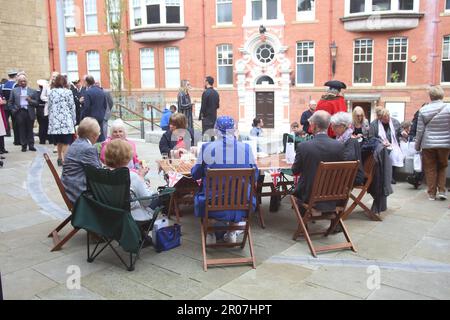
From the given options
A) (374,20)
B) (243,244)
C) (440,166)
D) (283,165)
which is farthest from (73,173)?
(374,20)

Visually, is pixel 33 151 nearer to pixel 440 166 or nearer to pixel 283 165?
pixel 283 165

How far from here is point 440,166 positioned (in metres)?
6.36

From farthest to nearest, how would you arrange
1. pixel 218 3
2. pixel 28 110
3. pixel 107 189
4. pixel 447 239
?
pixel 218 3, pixel 28 110, pixel 447 239, pixel 107 189

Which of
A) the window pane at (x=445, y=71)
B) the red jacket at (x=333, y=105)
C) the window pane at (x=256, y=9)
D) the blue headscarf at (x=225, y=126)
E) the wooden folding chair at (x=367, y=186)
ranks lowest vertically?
the wooden folding chair at (x=367, y=186)

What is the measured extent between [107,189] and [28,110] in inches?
273

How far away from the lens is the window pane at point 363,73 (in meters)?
18.9

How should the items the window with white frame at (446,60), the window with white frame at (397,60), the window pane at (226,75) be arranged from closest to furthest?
the window with white frame at (446,60) → the window with white frame at (397,60) → the window pane at (226,75)

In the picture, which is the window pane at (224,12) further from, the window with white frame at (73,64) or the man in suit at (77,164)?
the man in suit at (77,164)

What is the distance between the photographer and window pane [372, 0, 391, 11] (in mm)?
18422

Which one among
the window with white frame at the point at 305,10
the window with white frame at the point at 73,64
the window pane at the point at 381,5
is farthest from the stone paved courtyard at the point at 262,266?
the window with white frame at the point at 73,64

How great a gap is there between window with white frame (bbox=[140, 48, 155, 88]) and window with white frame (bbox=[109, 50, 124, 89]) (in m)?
1.14

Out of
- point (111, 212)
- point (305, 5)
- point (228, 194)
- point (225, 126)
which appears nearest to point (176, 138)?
point (225, 126)

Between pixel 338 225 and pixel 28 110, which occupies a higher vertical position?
pixel 28 110

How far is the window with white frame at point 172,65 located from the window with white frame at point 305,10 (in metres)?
6.41
